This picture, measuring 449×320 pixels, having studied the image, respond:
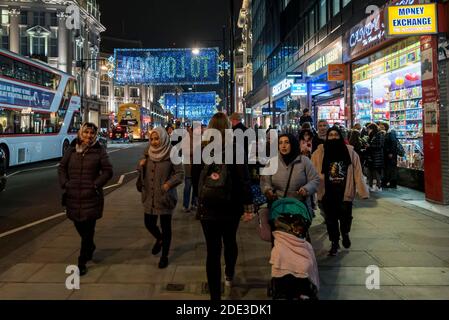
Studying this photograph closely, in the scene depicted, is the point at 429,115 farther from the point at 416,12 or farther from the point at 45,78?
the point at 45,78

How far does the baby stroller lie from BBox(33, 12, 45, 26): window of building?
2413 inches

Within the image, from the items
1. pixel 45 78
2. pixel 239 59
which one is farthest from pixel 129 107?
pixel 239 59

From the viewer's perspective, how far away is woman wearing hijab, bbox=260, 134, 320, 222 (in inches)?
183

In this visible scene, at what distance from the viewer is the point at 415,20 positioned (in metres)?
8.98

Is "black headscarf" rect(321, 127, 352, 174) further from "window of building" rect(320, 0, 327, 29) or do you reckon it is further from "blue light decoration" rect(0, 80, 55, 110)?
"window of building" rect(320, 0, 327, 29)

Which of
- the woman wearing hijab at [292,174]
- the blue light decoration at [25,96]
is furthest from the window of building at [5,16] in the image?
the woman wearing hijab at [292,174]

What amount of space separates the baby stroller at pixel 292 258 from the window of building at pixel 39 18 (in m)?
61.3

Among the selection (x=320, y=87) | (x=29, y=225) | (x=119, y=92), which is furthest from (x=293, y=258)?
(x=119, y=92)

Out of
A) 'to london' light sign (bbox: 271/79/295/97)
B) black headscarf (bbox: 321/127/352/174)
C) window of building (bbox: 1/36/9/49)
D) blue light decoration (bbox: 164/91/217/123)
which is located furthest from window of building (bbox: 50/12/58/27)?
black headscarf (bbox: 321/127/352/174)

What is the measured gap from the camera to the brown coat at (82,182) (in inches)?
201

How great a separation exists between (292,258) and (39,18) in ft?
202

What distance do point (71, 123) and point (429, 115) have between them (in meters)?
18.8

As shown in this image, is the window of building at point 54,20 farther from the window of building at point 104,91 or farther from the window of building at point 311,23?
the window of building at point 311,23

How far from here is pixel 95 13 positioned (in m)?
69.7
